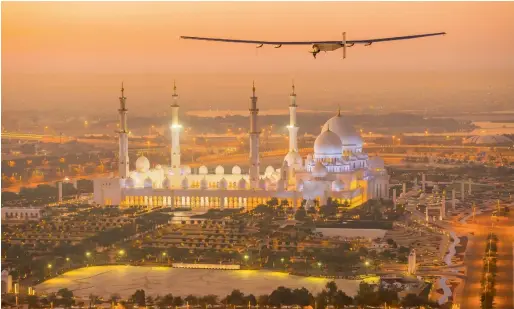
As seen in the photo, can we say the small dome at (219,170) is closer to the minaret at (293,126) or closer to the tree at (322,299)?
the minaret at (293,126)

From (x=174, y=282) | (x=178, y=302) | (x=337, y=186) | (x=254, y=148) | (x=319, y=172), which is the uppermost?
(x=254, y=148)

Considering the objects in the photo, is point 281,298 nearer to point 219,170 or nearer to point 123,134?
point 123,134

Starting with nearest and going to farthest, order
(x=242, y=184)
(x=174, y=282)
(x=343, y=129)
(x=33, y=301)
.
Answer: (x=33, y=301) → (x=174, y=282) → (x=242, y=184) → (x=343, y=129)

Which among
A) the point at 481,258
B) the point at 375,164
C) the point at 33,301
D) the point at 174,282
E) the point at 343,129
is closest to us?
the point at 33,301

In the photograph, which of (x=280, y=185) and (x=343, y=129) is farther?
(x=343, y=129)

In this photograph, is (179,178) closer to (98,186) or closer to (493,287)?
(98,186)

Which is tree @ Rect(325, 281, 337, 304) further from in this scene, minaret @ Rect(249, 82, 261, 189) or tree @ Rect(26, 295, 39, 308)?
minaret @ Rect(249, 82, 261, 189)

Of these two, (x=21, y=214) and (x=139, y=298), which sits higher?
(x=21, y=214)

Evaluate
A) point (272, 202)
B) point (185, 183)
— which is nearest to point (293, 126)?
point (185, 183)
